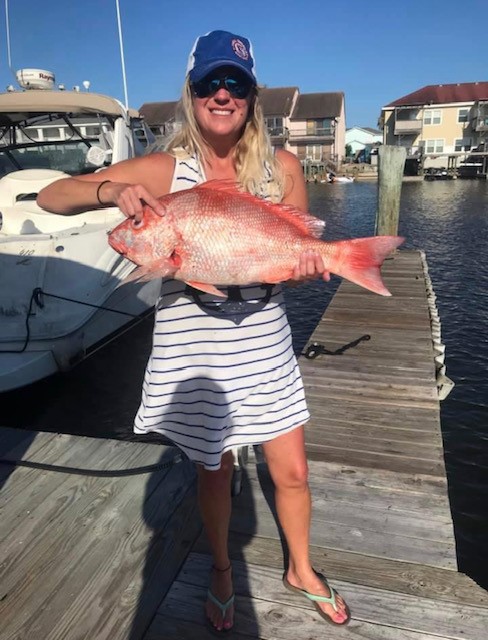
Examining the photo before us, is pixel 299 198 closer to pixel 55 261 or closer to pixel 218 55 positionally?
pixel 218 55

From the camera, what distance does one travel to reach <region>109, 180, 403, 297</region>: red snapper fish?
6.37ft

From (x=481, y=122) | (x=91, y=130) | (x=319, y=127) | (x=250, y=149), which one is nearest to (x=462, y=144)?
(x=481, y=122)

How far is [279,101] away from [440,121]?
18.8 m

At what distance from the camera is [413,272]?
10453 mm

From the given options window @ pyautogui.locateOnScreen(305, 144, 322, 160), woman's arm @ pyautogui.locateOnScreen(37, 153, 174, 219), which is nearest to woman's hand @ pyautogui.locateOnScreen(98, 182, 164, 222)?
woman's arm @ pyautogui.locateOnScreen(37, 153, 174, 219)

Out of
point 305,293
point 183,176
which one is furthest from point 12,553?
point 305,293

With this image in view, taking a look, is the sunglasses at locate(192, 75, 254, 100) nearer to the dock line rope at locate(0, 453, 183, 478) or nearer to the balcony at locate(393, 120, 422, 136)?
the dock line rope at locate(0, 453, 183, 478)

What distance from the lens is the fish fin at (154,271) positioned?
1919 millimetres

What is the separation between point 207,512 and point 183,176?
5.14ft

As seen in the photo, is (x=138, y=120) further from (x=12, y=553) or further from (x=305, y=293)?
(x=12, y=553)

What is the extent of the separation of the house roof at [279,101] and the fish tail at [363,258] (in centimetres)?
5884

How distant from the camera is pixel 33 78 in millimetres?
8625

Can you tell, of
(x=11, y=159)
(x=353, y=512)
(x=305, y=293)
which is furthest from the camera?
(x=305, y=293)

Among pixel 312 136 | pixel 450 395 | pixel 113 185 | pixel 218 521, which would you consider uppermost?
pixel 312 136
